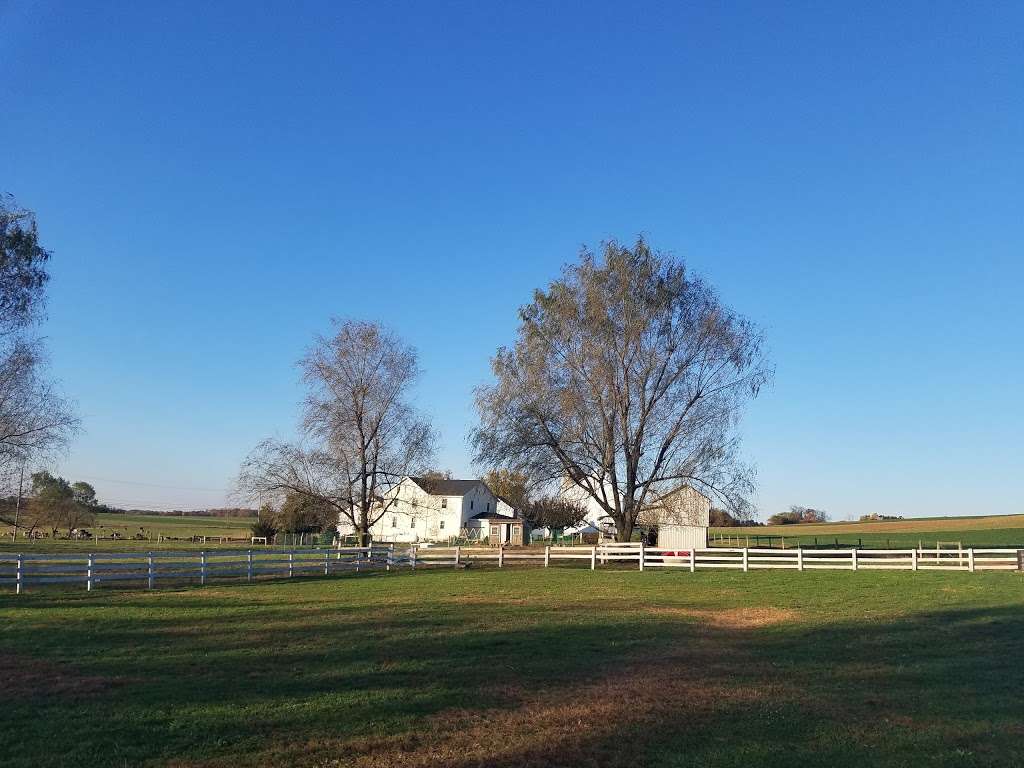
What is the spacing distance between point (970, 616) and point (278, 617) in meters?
14.7

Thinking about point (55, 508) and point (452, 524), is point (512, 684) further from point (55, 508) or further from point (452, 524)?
point (55, 508)

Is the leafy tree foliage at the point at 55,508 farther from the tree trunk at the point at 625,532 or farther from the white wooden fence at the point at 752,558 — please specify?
the tree trunk at the point at 625,532

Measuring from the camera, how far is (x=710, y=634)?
1524 centimetres

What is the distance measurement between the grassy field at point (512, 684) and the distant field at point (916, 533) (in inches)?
1965

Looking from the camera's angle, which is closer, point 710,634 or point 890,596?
point 710,634

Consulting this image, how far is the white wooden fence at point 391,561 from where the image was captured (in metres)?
24.5

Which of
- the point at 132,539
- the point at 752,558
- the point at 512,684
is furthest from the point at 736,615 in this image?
the point at 132,539

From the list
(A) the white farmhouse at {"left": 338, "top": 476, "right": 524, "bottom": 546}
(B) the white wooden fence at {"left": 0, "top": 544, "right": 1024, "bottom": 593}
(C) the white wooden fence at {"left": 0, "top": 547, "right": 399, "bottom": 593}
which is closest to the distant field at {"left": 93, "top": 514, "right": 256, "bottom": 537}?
(A) the white farmhouse at {"left": 338, "top": 476, "right": 524, "bottom": 546}

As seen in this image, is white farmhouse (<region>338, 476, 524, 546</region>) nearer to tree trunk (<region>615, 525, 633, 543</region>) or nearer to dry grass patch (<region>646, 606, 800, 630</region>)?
tree trunk (<region>615, 525, 633, 543</region>)

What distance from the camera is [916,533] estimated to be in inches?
3216

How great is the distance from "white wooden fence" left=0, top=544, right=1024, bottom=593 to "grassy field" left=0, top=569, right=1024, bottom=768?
16.1 feet

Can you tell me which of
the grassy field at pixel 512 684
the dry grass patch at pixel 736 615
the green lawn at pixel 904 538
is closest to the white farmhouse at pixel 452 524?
the green lawn at pixel 904 538

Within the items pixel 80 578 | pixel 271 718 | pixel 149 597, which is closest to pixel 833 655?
pixel 271 718

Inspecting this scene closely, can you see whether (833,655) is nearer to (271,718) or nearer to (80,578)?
(271,718)
